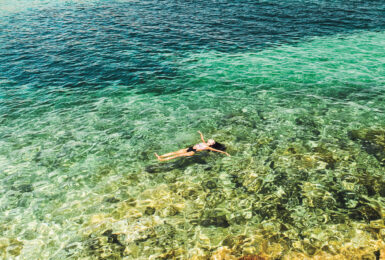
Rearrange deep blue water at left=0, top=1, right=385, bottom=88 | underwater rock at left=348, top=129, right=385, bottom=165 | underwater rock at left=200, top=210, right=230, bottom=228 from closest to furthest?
1. underwater rock at left=200, top=210, right=230, bottom=228
2. underwater rock at left=348, top=129, right=385, bottom=165
3. deep blue water at left=0, top=1, right=385, bottom=88

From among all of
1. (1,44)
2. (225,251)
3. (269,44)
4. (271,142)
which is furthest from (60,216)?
(1,44)

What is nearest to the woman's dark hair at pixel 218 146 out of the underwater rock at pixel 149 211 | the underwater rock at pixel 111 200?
the underwater rock at pixel 149 211

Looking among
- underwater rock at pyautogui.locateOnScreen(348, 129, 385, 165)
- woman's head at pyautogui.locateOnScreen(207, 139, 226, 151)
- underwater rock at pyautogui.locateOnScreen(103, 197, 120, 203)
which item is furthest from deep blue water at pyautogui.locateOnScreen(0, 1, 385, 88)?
underwater rock at pyautogui.locateOnScreen(348, 129, 385, 165)

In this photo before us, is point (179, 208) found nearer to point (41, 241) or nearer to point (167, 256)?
point (167, 256)

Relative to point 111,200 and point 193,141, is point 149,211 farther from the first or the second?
point 193,141

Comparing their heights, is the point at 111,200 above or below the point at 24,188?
above

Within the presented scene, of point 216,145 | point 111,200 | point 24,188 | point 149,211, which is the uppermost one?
point 216,145

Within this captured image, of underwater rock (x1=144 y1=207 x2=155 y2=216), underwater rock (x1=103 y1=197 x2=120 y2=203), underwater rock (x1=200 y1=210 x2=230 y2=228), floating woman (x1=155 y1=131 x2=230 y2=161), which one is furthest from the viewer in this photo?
floating woman (x1=155 y1=131 x2=230 y2=161)

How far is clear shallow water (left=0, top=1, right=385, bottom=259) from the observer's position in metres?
11.4

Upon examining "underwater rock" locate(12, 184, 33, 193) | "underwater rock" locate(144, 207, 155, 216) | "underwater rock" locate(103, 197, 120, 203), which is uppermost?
"underwater rock" locate(144, 207, 155, 216)

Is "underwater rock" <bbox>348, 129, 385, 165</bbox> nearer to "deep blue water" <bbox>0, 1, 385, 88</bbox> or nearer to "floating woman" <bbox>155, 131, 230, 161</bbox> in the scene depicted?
"floating woman" <bbox>155, 131, 230, 161</bbox>

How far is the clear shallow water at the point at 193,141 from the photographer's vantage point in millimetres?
11359

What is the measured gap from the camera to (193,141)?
58.1ft

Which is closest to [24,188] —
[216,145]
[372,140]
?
[216,145]
